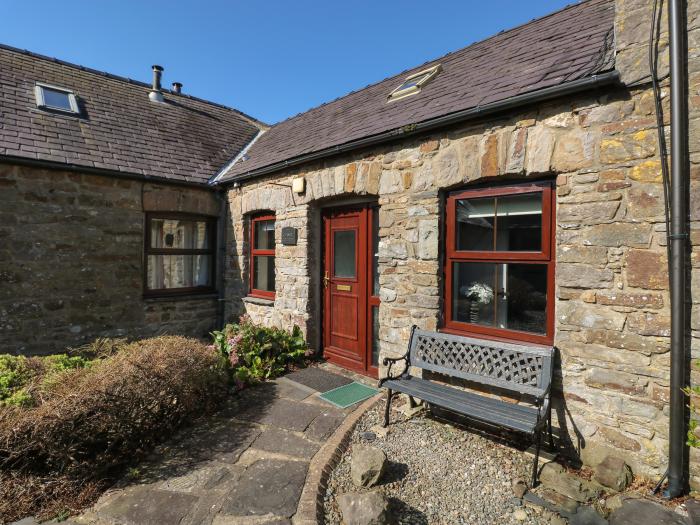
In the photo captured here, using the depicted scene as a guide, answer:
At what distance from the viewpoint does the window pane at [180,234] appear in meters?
6.93

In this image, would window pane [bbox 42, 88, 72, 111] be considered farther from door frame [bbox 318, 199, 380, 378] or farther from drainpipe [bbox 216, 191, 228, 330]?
door frame [bbox 318, 199, 380, 378]

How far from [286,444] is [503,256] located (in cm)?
275

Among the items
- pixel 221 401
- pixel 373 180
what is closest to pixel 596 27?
pixel 373 180

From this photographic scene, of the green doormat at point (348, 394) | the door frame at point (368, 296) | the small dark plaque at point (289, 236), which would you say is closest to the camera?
the green doormat at point (348, 394)

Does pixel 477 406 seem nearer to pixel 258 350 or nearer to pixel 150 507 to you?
pixel 150 507

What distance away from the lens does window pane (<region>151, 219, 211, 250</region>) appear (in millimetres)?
6934

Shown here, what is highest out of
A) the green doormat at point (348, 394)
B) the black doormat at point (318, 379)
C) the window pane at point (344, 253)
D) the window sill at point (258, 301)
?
the window pane at point (344, 253)

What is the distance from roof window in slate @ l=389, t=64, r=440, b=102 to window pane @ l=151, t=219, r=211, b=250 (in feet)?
14.5

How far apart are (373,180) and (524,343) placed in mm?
2597

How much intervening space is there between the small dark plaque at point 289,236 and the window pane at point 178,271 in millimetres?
2420

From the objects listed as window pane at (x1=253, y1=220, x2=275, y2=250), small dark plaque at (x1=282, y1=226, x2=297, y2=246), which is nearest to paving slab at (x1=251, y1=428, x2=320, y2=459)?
small dark plaque at (x1=282, y1=226, x2=297, y2=246)

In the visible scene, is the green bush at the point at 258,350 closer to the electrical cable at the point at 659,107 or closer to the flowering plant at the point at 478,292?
the flowering plant at the point at 478,292

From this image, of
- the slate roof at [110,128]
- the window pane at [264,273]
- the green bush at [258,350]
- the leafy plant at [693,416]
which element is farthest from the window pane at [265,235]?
the leafy plant at [693,416]

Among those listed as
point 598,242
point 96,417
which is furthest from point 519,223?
point 96,417
